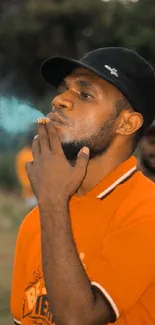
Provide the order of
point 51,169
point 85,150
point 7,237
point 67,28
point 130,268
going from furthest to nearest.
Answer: point 67,28, point 7,237, point 85,150, point 51,169, point 130,268

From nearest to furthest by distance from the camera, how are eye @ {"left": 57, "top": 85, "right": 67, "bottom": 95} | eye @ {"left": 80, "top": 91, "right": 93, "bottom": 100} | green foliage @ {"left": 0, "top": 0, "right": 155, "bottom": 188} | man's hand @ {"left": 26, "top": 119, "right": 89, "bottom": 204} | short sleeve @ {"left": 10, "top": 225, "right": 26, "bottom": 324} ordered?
man's hand @ {"left": 26, "top": 119, "right": 89, "bottom": 204}
eye @ {"left": 80, "top": 91, "right": 93, "bottom": 100}
eye @ {"left": 57, "top": 85, "right": 67, "bottom": 95}
short sleeve @ {"left": 10, "top": 225, "right": 26, "bottom": 324}
green foliage @ {"left": 0, "top": 0, "right": 155, "bottom": 188}

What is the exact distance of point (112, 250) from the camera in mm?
Answer: 3078

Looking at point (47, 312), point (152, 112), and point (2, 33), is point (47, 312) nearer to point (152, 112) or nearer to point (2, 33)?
point (152, 112)

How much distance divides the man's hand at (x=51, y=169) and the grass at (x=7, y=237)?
4.88 meters

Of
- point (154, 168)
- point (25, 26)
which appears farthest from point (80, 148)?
point (25, 26)

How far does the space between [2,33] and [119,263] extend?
3751cm

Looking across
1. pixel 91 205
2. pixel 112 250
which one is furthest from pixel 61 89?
pixel 112 250

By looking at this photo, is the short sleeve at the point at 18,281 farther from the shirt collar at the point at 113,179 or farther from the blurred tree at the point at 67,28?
the blurred tree at the point at 67,28

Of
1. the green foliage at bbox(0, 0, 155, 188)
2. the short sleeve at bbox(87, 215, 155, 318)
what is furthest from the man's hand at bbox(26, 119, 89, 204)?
the green foliage at bbox(0, 0, 155, 188)

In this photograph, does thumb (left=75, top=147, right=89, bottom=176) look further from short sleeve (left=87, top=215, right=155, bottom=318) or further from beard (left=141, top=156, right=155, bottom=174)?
beard (left=141, top=156, right=155, bottom=174)

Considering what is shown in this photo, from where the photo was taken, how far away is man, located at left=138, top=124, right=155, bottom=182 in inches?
290

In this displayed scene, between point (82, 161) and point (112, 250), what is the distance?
0.35m

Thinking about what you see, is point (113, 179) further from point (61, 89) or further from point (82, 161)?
point (61, 89)

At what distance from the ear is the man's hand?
27 cm
